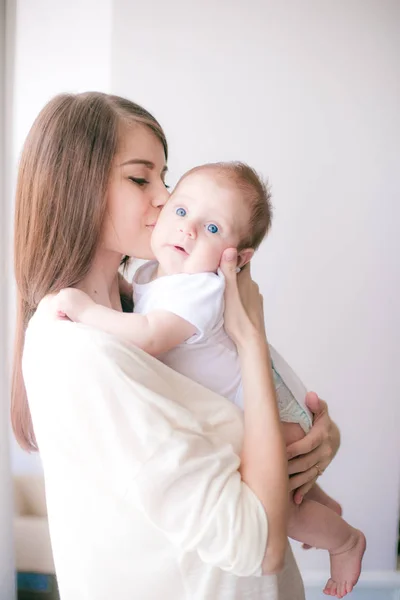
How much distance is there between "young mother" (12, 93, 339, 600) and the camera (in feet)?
2.87

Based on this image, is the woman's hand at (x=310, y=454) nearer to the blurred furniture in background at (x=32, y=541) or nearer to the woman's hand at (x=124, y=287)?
the woman's hand at (x=124, y=287)

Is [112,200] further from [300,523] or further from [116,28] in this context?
[300,523]

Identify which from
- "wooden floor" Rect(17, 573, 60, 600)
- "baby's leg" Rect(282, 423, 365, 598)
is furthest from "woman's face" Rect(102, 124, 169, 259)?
"wooden floor" Rect(17, 573, 60, 600)

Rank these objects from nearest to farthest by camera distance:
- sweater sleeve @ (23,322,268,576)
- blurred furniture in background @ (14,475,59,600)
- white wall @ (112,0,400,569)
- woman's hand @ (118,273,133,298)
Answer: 1. sweater sleeve @ (23,322,268,576)
2. woman's hand @ (118,273,133,298)
3. white wall @ (112,0,400,569)
4. blurred furniture in background @ (14,475,59,600)

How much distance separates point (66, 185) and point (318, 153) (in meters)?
0.59

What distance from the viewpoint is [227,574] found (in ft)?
3.31

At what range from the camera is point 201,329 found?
993mm

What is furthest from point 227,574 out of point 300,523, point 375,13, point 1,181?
point 375,13

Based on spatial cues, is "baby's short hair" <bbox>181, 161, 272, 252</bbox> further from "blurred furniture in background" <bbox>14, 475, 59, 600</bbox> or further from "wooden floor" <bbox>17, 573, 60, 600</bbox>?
"wooden floor" <bbox>17, 573, 60, 600</bbox>

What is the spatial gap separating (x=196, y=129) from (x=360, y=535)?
897 millimetres

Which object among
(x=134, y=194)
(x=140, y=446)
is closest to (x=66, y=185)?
(x=134, y=194)

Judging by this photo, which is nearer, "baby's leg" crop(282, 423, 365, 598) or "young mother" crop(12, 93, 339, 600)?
"young mother" crop(12, 93, 339, 600)

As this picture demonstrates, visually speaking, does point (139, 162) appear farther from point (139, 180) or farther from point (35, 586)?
point (35, 586)

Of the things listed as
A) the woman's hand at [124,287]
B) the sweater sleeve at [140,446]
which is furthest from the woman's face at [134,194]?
the sweater sleeve at [140,446]
